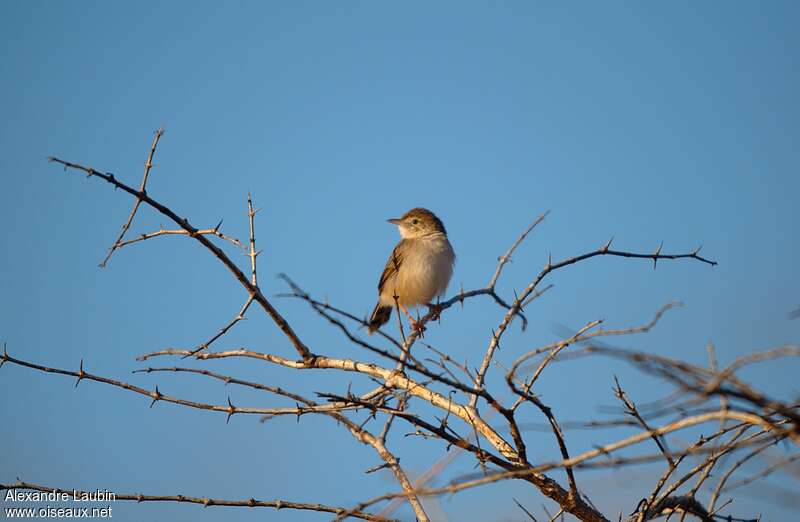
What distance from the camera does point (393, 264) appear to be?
9750 millimetres

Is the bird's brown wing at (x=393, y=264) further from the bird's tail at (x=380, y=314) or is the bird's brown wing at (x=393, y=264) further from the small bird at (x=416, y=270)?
the bird's tail at (x=380, y=314)

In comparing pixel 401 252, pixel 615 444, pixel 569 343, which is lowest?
pixel 615 444

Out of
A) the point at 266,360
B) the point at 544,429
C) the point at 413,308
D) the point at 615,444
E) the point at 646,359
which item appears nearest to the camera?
the point at 646,359

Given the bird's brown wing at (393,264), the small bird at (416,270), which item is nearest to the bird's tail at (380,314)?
the small bird at (416,270)

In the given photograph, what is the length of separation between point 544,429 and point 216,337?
8.15 ft

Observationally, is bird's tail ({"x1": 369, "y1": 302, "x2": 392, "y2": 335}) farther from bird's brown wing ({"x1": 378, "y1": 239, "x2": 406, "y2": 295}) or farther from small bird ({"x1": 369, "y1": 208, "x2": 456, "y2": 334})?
bird's brown wing ({"x1": 378, "y1": 239, "x2": 406, "y2": 295})

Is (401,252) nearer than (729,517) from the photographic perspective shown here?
No

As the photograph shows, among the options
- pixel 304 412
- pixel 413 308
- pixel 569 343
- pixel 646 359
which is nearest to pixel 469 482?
pixel 646 359

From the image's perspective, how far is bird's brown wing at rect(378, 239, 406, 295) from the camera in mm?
9656

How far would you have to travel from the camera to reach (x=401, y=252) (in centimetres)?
978

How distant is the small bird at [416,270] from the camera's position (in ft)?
30.5

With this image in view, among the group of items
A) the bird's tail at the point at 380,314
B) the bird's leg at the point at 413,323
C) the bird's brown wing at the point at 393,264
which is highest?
the bird's brown wing at the point at 393,264

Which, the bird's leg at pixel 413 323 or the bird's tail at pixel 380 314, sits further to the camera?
the bird's tail at pixel 380 314

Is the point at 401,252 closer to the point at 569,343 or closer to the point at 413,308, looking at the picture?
the point at 413,308
